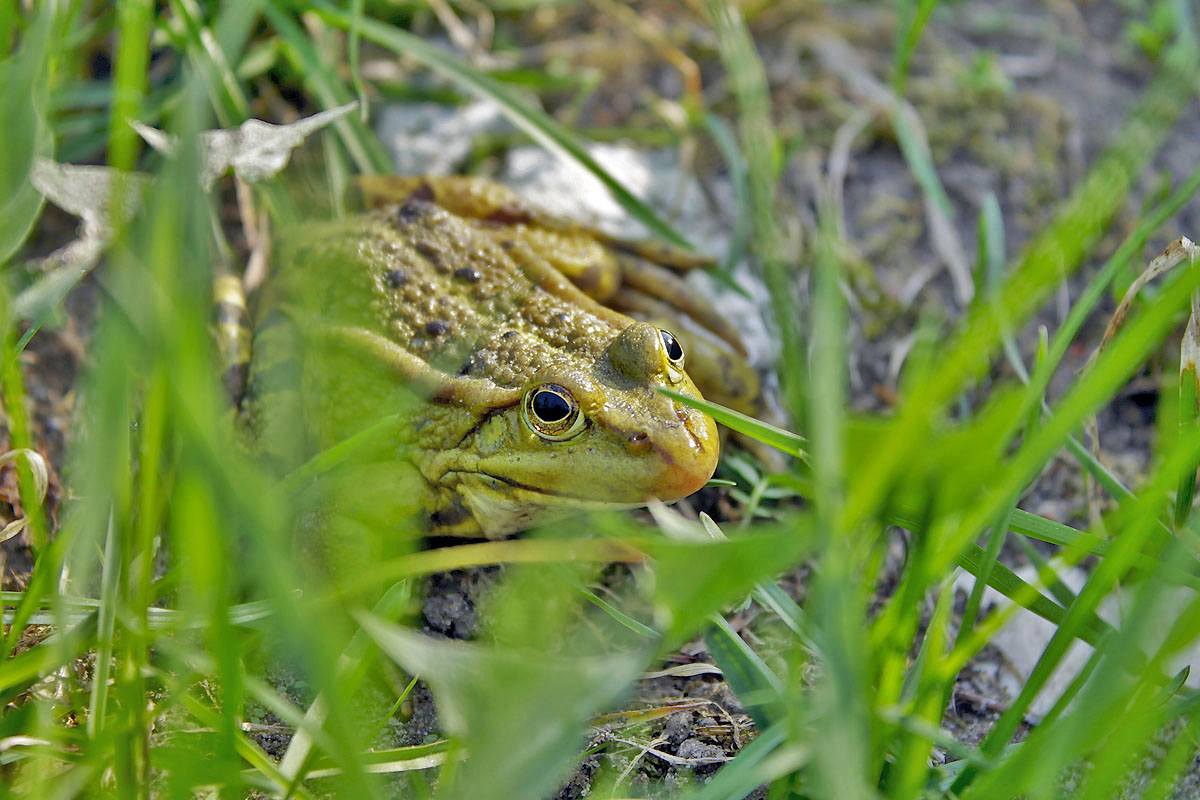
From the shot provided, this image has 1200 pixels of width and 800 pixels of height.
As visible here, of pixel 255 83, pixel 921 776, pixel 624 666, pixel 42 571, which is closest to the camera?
pixel 624 666

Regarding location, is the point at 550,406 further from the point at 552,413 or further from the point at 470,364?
the point at 470,364

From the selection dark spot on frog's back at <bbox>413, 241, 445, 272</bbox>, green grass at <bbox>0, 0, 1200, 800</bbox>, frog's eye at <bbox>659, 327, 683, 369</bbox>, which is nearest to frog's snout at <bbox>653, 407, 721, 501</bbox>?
green grass at <bbox>0, 0, 1200, 800</bbox>

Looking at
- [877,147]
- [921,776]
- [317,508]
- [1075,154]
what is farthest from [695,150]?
[921,776]

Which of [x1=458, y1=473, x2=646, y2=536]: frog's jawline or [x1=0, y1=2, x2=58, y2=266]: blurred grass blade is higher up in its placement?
[x1=0, y1=2, x2=58, y2=266]: blurred grass blade

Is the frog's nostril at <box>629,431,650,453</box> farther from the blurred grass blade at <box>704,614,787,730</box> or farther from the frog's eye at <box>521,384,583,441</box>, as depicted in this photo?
the blurred grass blade at <box>704,614,787,730</box>

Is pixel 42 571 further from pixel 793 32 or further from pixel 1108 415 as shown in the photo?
pixel 793 32

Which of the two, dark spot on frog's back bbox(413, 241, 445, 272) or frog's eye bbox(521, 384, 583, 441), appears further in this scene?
dark spot on frog's back bbox(413, 241, 445, 272)

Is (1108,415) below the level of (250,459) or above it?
above
